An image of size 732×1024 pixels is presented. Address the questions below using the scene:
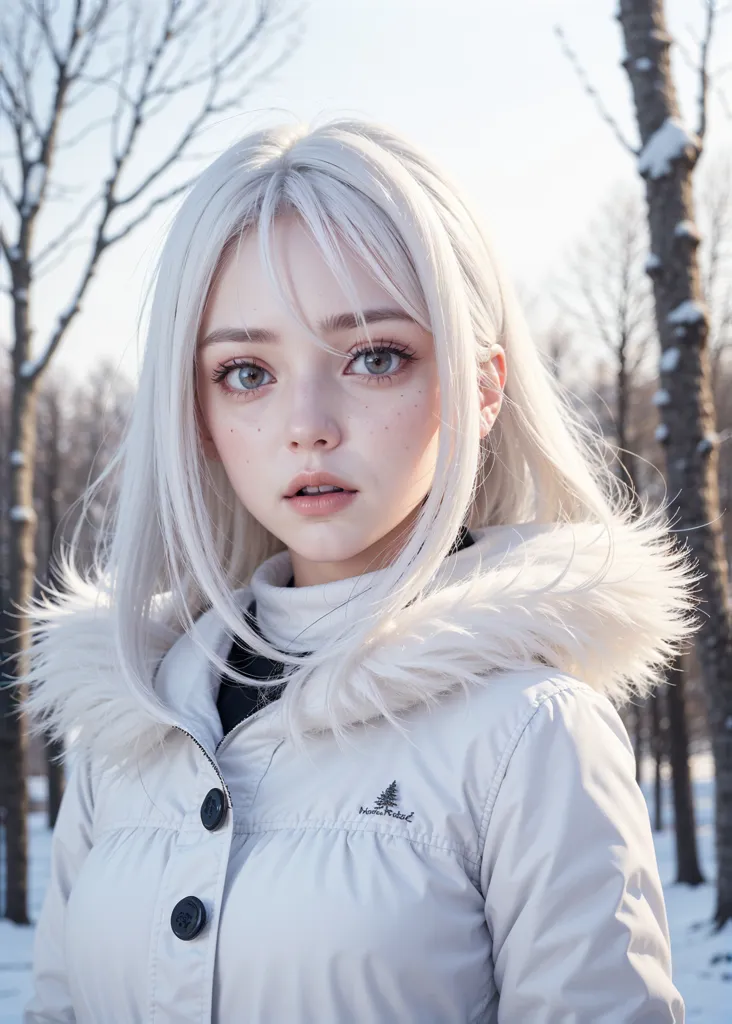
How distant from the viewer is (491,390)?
1804mm

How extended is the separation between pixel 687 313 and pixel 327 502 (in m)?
3.55

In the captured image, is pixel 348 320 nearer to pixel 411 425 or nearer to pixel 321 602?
pixel 411 425

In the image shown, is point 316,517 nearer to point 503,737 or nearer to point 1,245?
point 503,737

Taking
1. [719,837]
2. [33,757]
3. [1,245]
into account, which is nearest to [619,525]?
[719,837]

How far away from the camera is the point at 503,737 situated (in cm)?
148

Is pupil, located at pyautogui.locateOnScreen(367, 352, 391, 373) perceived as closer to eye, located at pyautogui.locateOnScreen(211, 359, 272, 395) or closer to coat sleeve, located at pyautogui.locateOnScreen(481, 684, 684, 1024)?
eye, located at pyautogui.locateOnScreen(211, 359, 272, 395)

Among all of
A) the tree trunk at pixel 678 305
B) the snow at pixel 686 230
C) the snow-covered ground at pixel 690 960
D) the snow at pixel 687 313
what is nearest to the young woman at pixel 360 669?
the tree trunk at pixel 678 305

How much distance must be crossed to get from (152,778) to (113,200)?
5.18 metres

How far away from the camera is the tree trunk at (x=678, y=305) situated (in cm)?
459

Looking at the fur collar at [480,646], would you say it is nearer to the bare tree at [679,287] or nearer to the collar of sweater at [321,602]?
the collar of sweater at [321,602]

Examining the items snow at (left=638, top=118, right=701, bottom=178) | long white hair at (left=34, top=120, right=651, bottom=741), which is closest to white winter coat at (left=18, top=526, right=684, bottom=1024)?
long white hair at (left=34, top=120, right=651, bottom=741)

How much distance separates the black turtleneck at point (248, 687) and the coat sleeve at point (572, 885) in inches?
19.5

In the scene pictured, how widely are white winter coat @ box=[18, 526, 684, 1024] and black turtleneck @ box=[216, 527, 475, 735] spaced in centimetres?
5

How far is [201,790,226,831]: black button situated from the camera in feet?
5.20
